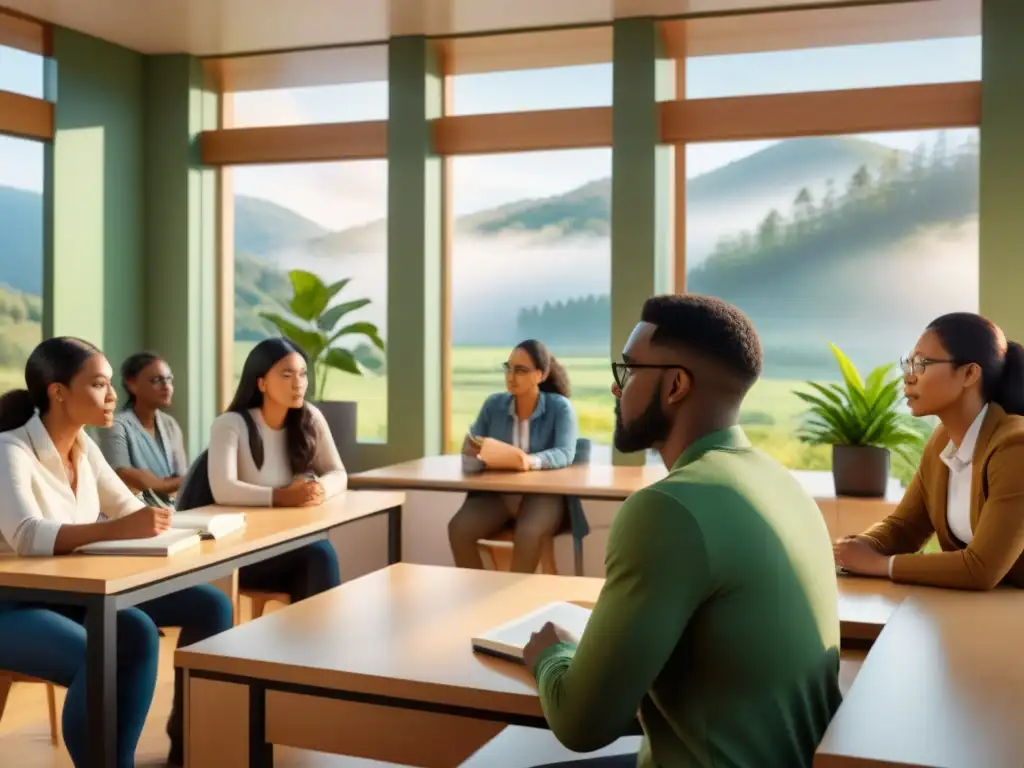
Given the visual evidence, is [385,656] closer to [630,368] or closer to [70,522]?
[630,368]

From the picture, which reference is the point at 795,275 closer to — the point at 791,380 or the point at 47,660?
the point at 791,380

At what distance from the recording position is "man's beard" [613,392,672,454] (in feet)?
5.42

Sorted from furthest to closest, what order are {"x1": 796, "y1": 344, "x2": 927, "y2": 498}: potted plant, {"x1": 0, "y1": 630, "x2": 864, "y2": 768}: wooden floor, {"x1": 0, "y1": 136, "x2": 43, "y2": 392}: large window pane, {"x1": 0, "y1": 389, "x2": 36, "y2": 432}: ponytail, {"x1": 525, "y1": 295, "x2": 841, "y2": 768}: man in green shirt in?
{"x1": 0, "y1": 136, "x2": 43, "y2": 392}: large window pane < {"x1": 796, "y1": 344, "x2": 927, "y2": 498}: potted plant < {"x1": 0, "y1": 630, "x2": 864, "y2": 768}: wooden floor < {"x1": 0, "y1": 389, "x2": 36, "y2": 432}: ponytail < {"x1": 525, "y1": 295, "x2": 841, "y2": 768}: man in green shirt

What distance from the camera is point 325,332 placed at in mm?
6789

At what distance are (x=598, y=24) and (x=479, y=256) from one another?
5.59ft

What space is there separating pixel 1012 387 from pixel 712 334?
1295 mm

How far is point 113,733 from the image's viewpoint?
2566mm

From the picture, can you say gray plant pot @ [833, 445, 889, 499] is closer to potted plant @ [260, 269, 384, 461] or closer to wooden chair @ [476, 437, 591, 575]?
wooden chair @ [476, 437, 591, 575]

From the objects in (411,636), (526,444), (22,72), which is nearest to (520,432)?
(526,444)

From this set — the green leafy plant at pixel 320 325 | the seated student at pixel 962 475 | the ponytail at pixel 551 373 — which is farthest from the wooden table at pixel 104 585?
the green leafy plant at pixel 320 325

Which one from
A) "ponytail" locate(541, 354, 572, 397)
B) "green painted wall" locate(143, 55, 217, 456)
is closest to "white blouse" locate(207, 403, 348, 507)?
A: "ponytail" locate(541, 354, 572, 397)

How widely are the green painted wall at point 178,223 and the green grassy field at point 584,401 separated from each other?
1.09m

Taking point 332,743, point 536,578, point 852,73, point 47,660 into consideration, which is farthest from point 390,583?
point 852,73

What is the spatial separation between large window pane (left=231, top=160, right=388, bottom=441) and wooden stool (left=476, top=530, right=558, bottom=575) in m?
2.23
